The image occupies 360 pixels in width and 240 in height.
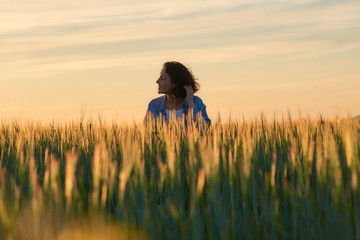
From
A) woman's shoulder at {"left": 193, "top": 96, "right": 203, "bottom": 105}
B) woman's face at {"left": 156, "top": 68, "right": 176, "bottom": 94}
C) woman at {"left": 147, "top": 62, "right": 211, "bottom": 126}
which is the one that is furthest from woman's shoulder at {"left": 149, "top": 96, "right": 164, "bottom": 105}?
woman's shoulder at {"left": 193, "top": 96, "right": 203, "bottom": 105}

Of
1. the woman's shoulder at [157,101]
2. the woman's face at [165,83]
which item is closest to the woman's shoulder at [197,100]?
the woman's face at [165,83]

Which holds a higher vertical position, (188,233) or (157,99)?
(157,99)

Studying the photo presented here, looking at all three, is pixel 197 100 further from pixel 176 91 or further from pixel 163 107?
pixel 163 107

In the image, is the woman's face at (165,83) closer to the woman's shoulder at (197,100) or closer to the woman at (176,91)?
the woman at (176,91)

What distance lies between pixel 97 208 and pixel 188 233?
35 centimetres

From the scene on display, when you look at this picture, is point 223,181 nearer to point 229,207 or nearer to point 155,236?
point 229,207

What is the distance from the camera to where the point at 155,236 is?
5.82ft

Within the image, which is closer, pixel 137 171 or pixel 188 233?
pixel 188 233

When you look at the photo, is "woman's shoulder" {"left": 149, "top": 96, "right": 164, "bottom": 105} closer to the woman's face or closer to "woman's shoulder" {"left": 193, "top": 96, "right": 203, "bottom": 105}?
the woman's face

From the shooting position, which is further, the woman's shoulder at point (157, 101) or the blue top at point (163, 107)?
the woman's shoulder at point (157, 101)

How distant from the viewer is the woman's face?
6065 mm

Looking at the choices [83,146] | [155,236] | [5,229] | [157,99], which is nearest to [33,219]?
[5,229]

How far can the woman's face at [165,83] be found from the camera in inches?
239

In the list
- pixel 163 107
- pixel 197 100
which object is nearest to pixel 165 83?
pixel 163 107
